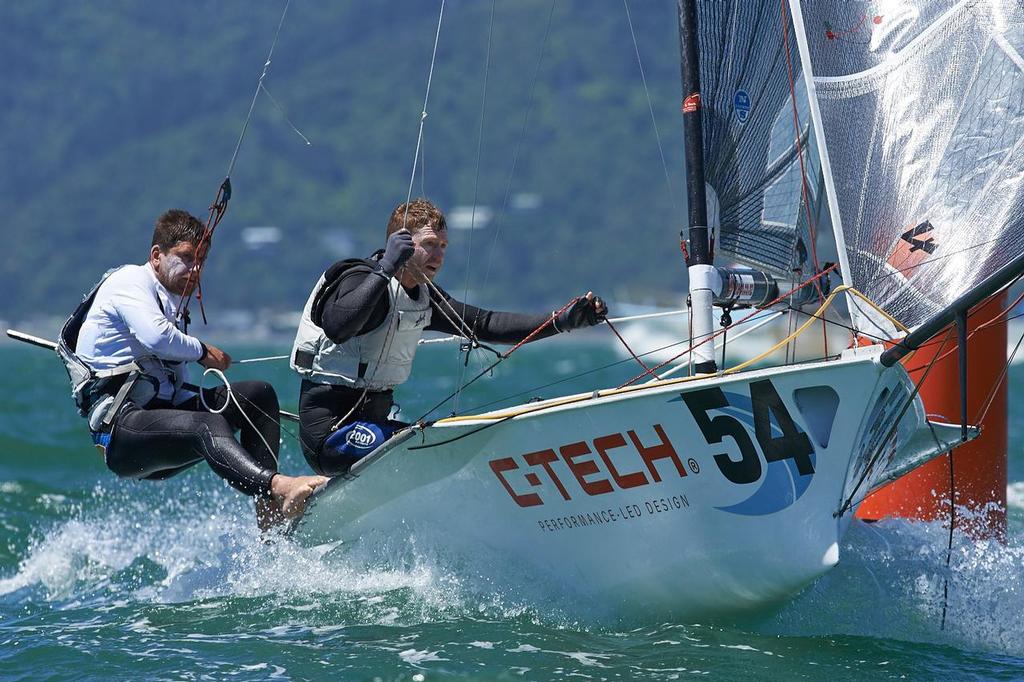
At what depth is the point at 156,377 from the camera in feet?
16.5

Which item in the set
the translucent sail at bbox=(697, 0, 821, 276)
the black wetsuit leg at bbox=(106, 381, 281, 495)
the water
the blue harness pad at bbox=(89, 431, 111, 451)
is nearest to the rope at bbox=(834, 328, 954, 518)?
the water

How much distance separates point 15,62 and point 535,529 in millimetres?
110748

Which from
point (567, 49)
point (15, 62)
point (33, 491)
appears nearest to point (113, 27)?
point (15, 62)

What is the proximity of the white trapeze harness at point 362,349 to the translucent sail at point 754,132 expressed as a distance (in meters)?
1.24

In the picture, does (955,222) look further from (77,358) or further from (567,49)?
(567,49)

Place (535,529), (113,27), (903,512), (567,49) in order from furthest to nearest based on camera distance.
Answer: (113,27) < (567,49) < (903,512) < (535,529)

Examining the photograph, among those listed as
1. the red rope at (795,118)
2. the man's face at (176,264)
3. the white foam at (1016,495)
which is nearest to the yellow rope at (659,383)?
the red rope at (795,118)

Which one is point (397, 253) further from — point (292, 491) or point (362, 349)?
point (292, 491)

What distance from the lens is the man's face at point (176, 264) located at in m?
4.89

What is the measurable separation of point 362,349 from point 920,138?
2178 mm

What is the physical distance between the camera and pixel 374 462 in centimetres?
454

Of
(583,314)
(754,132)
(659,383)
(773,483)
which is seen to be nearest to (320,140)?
(754,132)

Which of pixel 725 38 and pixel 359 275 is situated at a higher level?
pixel 725 38

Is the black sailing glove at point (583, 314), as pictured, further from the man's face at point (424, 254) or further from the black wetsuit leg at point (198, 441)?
the black wetsuit leg at point (198, 441)
